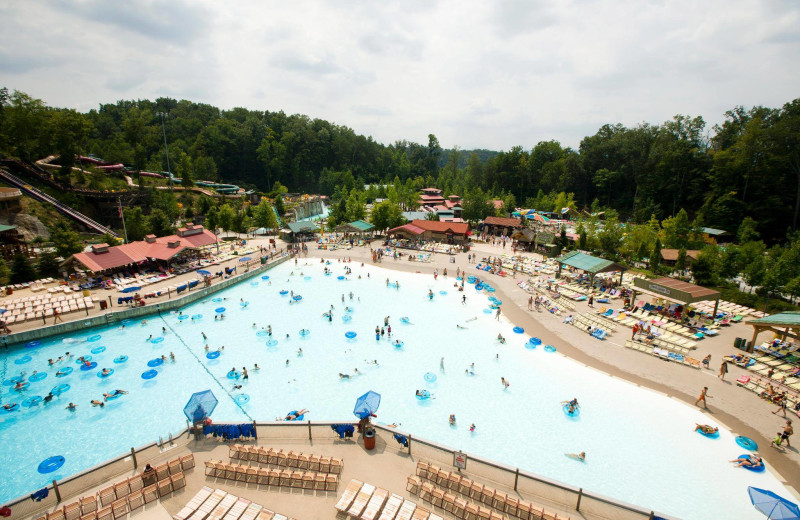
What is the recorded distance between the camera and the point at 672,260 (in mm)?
43062

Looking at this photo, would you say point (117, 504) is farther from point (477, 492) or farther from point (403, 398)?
point (403, 398)

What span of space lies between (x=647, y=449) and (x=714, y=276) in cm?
2971

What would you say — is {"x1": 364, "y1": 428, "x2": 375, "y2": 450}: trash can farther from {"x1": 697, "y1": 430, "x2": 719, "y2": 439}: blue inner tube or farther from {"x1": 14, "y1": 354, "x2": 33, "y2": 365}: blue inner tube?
{"x1": 14, "y1": 354, "x2": 33, "y2": 365}: blue inner tube

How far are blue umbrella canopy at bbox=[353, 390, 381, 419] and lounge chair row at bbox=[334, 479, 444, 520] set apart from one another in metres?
2.59

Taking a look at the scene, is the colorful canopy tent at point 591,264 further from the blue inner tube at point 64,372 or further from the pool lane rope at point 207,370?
the blue inner tube at point 64,372

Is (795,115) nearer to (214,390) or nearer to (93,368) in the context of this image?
(214,390)

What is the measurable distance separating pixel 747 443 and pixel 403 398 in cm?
1579

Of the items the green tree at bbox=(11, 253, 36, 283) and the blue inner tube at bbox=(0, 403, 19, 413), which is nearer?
the blue inner tube at bbox=(0, 403, 19, 413)

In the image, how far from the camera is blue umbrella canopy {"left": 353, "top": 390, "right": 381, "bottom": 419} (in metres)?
13.6

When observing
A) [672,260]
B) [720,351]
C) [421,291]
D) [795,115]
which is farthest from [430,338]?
[795,115]

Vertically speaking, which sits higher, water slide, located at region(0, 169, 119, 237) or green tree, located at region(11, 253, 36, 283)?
water slide, located at region(0, 169, 119, 237)

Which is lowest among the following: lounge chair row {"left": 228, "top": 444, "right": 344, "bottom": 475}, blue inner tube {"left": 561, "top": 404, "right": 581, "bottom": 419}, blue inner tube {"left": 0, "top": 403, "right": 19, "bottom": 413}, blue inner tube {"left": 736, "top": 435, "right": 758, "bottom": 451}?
blue inner tube {"left": 0, "top": 403, "right": 19, "bottom": 413}

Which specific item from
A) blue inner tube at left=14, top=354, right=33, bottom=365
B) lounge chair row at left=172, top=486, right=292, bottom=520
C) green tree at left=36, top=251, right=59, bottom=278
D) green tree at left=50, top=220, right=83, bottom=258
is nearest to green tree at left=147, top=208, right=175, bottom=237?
green tree at left=50, top=220, right=83, bottom=258

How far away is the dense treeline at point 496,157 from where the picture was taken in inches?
2032
